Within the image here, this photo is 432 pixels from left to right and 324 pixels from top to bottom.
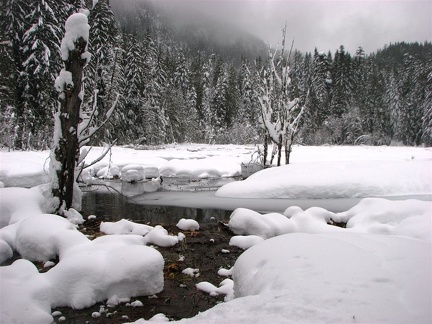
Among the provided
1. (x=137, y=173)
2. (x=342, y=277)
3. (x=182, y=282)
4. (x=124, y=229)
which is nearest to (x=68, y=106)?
(x=124, y=229)

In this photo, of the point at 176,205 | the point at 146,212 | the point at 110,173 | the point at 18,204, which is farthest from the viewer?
the point at 110,173

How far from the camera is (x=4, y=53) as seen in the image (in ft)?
60.8

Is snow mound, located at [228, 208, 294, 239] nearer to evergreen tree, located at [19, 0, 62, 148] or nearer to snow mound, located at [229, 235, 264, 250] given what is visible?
A: snow mound, located at [229, 235, 264, 250]

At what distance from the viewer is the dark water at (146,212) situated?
7812mm

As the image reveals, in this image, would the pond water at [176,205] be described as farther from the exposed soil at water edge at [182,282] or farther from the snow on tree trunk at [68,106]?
the exposed soil at water edge at [182,282]

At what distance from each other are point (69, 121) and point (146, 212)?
3.35 m

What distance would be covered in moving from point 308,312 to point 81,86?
645 cm

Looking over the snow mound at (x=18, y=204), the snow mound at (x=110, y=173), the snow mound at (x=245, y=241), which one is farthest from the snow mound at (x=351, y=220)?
the snow mound at (x=110, y=173)

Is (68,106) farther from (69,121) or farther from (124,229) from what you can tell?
(124,229)

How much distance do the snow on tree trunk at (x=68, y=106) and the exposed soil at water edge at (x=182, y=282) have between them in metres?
1.24

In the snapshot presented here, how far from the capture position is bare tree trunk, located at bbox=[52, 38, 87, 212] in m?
6.45

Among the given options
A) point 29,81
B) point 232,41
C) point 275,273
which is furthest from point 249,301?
point 232,41

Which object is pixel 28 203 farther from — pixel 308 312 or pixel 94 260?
pixel 308 312

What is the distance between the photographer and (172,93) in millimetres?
39875
